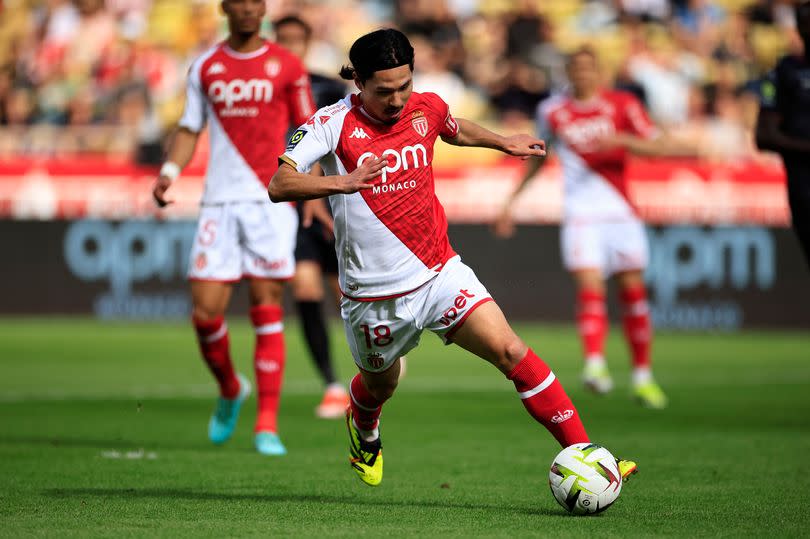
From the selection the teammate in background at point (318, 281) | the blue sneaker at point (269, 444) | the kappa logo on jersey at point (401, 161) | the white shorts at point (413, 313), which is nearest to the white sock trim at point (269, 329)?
the blue sneaker at point (269, 444)

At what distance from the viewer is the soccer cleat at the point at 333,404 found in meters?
10.3

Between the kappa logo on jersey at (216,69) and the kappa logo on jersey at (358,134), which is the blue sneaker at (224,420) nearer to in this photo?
the kappa logo on jersey at (216,69)

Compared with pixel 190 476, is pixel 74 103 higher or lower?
lower

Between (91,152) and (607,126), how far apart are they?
10.3 m

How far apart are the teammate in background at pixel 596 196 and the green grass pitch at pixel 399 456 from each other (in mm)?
683

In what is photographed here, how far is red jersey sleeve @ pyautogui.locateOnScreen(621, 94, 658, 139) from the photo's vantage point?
12.0m

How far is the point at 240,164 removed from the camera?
8.31 metres

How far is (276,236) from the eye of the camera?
8.36 metres

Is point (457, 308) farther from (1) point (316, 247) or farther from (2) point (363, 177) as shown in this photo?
(1) point (316, 247)

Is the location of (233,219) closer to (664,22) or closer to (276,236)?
(276,236)

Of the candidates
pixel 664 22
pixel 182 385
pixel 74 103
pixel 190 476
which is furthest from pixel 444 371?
pixel 664 22

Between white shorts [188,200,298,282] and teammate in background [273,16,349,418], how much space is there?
193 centimetres

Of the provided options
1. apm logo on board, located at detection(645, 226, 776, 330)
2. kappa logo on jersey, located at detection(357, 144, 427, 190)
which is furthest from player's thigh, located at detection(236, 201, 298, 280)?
apm logo on board, located at detection(645, 226, 776, 330)

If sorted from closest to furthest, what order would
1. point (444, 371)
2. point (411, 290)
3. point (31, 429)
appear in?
point (411, 290) < point (31, 429) < point (444, 371)
